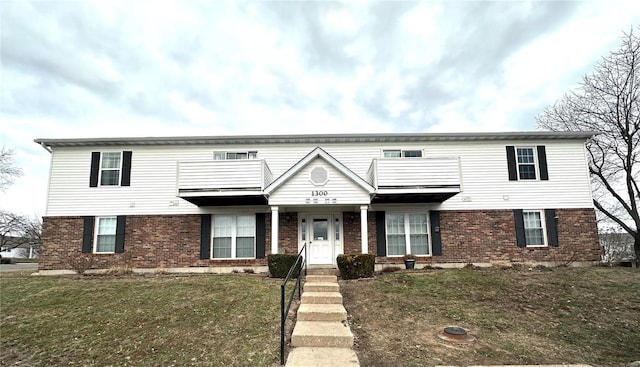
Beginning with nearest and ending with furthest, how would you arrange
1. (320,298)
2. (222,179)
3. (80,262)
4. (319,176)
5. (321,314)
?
(321,314) → (320,298) → (319,176) → (222,179) → (80,262)

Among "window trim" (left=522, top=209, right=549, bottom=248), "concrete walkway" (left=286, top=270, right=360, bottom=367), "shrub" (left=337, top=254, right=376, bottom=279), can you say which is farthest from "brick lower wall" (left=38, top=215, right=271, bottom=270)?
"window trim" (left=522, top=209, right=549, bottom=248)

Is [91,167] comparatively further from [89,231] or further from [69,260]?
[69,260]

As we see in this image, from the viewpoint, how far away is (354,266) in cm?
1165

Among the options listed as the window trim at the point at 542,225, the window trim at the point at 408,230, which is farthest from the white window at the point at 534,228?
the window trim at the point at 408,230

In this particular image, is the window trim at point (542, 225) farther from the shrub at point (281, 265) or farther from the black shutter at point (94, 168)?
the black shutter at point (94, 168)

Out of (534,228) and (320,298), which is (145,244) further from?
(534,228)

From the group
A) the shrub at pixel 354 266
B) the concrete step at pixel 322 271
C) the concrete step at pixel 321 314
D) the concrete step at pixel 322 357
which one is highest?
the shrub at pixel 354 266

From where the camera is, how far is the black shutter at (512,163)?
14422 millimetres

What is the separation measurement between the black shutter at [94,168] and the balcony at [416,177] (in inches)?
449

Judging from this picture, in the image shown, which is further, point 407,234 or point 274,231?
point 407,234

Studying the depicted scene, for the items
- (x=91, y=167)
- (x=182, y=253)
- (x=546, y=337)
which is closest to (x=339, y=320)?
(x=546, y=337)

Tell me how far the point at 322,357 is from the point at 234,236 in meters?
8.82

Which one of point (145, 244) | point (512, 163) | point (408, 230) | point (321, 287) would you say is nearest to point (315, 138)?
point (408, 230)

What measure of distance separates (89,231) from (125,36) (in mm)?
8170
